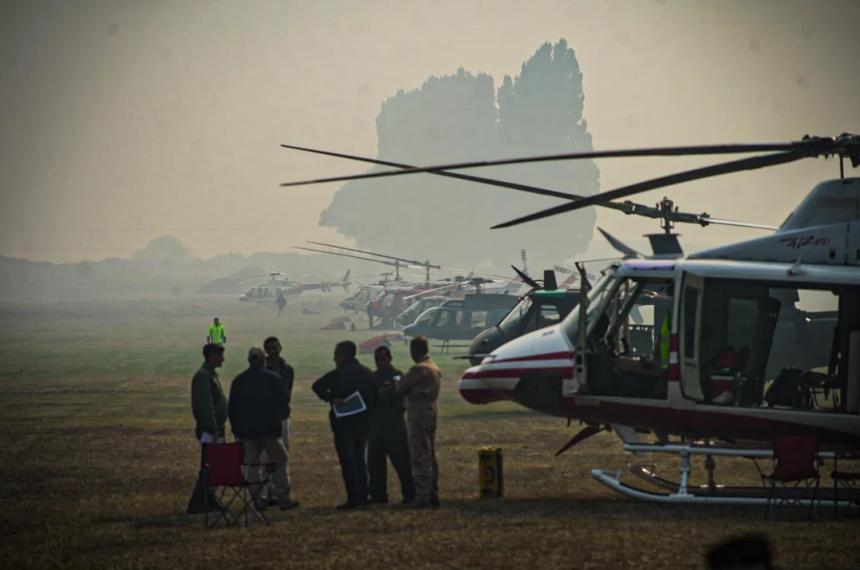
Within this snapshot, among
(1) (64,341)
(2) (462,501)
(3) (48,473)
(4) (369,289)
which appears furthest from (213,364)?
(4) (369,289)

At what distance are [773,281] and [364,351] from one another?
1418 inches

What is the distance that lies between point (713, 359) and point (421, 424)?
353cm

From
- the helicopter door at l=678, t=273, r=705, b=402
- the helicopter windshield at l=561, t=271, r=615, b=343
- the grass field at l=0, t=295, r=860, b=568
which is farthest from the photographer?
the helicopter windshield at l=561, t=271, r=615, b=343

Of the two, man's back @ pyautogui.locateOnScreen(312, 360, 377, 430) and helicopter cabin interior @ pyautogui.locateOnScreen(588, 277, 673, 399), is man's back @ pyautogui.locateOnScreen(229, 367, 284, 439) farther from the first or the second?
helicopter cabin interior @ pyautogui.locateOnScreen(588, 277, 673, 399)

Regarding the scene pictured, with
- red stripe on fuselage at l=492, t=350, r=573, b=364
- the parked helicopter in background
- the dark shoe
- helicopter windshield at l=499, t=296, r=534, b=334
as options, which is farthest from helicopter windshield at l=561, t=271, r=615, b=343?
helicopter windshield at l=499, t=296, r=534, b=334

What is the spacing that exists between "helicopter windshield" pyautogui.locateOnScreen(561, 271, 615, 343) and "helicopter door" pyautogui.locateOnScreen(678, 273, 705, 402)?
109 cm

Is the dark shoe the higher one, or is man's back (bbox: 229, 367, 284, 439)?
man's back (bbox: 229, 367, 284, 439)

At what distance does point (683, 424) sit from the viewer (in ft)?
51.5

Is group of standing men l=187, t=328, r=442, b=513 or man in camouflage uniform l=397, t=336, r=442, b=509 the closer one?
group of standing men l=187, t=328, r=442, b=513

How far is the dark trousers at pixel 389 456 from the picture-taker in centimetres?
1578

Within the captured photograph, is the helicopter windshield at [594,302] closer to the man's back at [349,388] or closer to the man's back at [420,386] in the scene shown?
the man's back at [420,386]

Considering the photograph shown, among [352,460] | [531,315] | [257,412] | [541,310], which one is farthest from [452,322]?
[257,412]

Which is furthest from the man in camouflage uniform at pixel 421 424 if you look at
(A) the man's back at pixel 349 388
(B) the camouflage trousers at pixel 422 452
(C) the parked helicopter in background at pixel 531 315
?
(C) the parked helicopter in background at pixel 531 315

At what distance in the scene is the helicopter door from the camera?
1547 cm
